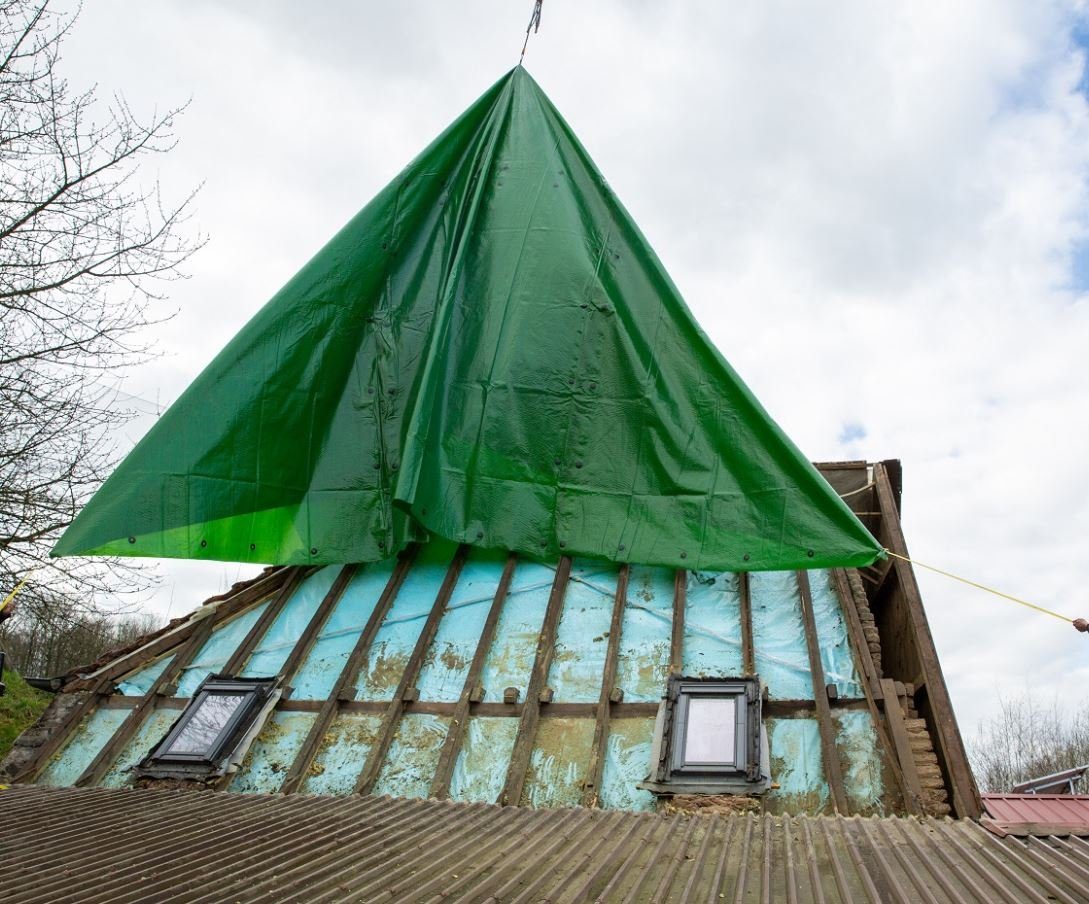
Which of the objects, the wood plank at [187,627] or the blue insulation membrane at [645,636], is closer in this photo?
the blue insulation membrane at [645,636]

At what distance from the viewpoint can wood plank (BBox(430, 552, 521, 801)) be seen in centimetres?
451

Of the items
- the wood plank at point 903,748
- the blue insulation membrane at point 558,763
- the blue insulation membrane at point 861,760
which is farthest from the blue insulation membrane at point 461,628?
the wood plank at point 903,748

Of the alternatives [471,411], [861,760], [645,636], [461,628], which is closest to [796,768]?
[861,760]

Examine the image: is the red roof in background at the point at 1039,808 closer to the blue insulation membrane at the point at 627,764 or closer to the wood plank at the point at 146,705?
the blue insulation membrane at the point at 627,764

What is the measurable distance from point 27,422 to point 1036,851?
10.2m

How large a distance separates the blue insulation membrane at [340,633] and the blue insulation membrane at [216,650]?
65cm

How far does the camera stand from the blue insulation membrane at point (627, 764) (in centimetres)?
427

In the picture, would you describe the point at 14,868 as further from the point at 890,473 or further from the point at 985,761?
the point at 985,761

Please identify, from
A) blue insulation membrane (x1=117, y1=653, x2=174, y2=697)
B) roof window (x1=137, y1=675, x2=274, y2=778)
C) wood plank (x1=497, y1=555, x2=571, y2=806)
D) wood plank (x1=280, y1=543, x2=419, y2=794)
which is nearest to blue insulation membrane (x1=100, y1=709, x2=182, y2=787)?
roof window (x1=137, y1=675, x2=274, y2=778)

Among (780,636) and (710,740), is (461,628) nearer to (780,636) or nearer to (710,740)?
(710,740)

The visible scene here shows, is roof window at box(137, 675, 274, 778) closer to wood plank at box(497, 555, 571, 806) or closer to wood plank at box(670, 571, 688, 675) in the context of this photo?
wood plank at box(497, 555, 571, 806)

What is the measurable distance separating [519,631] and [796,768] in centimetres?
189

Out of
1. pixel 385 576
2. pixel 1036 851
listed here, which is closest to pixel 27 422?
pixel 385 576

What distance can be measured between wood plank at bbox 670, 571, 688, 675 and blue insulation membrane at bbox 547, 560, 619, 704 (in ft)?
1.32
